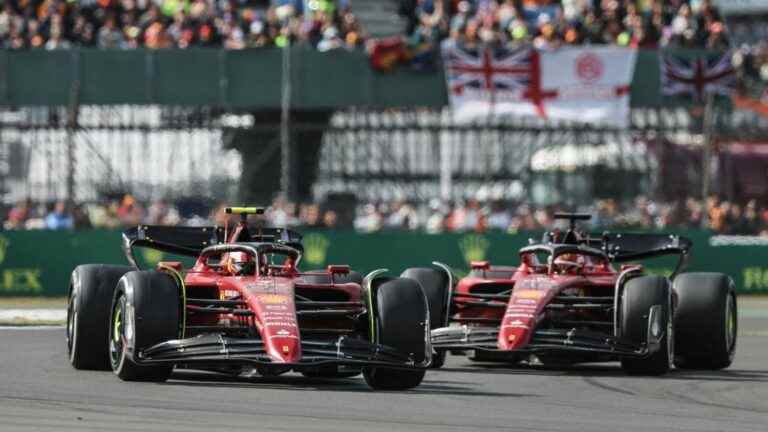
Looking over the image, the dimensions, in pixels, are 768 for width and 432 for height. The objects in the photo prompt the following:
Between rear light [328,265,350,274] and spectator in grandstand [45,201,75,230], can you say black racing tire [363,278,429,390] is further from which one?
spectator in grandstand [45,201,75,230]

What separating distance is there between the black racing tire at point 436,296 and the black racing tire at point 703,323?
1.93 metres

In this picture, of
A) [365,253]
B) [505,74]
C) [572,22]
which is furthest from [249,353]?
[572,22]

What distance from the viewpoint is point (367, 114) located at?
29469mm

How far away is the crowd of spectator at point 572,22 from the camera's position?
1127 inches

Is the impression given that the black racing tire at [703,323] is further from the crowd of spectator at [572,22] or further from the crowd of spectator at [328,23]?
the crowd of spectator at [572,22]

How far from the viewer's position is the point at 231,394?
11023 millimetres

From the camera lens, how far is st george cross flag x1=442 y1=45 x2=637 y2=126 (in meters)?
26.6

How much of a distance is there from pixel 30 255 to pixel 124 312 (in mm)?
13071

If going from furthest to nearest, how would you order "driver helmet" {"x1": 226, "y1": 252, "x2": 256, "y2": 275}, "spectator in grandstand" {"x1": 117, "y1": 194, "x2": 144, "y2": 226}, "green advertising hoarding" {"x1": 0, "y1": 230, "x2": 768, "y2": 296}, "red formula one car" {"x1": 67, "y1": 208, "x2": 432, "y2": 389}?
1. "spectator in grandstand" {"x1": 117, "y1": 194, "x2": 144, "y2": 226}
2. "green advertising hoarding" {"x1": 0, "y1": 230, "x2": 768, "y2": 296}
3. "driver helmet" {"x1": 226, "y1": 252, "x2": 256, "y2": 275}
4. "red formula one car" {"x1": 67, "y1": 208, "x2": 432, "y2": 389}

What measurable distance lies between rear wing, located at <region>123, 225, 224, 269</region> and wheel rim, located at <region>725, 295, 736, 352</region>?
4.36m

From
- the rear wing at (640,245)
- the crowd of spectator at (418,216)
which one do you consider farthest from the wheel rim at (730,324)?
the crowd of spectator at (418,216)

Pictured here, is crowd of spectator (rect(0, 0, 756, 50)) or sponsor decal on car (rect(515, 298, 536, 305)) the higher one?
crowd of spectator (rect(0, 0, 756, 50))

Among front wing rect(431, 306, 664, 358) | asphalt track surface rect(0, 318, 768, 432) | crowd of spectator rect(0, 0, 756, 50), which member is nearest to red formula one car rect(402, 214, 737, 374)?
front wing rect(431, 306, 664, 358)

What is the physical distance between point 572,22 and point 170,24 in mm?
6678
